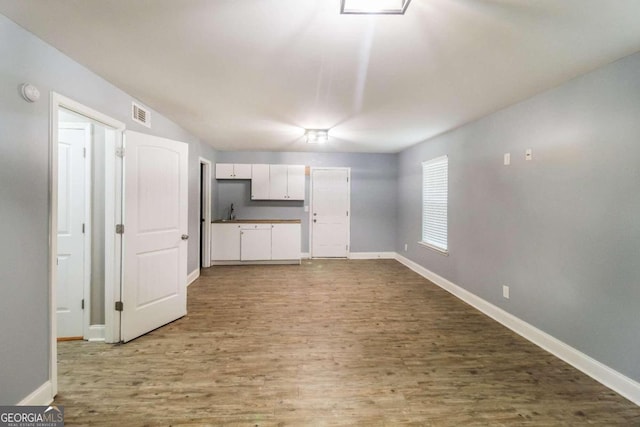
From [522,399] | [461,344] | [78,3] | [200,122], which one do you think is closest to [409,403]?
[522,399]

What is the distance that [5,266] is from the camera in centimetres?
150

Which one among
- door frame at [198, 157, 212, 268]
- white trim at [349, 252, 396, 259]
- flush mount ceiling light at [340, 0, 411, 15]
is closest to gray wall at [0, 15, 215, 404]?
flush mount ceiling light at [340, 0, 411, 15]

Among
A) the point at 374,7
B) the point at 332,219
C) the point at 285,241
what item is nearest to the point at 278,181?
the point at 285,241

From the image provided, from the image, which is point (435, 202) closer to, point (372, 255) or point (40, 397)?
point (372, 255)

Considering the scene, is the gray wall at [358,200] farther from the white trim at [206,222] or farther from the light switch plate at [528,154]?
the light switch plate at [528,154]

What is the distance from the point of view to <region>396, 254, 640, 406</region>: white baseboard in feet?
6.05

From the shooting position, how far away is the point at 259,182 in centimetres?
569

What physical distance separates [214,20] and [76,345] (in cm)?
303

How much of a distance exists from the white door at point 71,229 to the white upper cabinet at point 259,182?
10.8 ft

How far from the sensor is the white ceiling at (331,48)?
1442 mm

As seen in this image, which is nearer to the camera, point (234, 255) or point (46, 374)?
point (46, 374)

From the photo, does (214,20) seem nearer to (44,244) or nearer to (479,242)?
(44,244)

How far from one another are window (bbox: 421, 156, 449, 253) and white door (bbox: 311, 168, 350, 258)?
5.94ft

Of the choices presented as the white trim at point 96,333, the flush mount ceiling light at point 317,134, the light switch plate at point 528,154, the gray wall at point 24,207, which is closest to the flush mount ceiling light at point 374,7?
the gray wall at point 24,207
